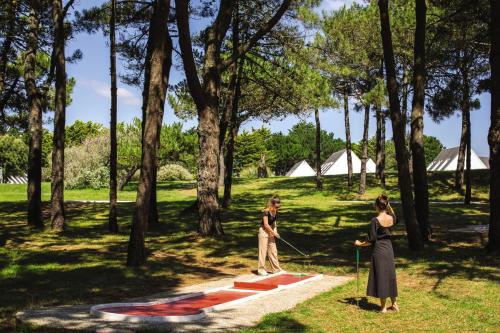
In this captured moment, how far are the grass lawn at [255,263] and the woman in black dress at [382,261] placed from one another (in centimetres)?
31

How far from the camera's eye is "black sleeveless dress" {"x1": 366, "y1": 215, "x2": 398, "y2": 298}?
8.26 m

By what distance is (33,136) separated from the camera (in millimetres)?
18453

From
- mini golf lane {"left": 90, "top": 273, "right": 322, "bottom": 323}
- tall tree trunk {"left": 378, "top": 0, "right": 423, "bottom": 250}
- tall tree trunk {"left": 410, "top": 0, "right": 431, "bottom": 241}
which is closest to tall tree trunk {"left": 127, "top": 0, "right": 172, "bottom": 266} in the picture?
mini golf lane {"left": 90, "top": 273, "right": 322, "bottom": 323}

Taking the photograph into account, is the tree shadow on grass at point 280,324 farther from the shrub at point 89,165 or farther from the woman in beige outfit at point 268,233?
the shrub at point 89,165

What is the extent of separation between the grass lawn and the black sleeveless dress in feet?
1.14

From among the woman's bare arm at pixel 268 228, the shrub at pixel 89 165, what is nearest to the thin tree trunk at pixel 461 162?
the shrub at pixel 89 165

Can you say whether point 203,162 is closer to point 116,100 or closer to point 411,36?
point 116,100

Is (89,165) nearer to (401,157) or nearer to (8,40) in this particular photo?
(8,40)

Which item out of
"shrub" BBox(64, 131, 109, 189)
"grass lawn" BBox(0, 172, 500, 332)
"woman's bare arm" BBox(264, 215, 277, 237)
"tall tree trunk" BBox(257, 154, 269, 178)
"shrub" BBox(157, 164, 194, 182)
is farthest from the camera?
"tall tree trunk" BBox(257, 154, 269, 178)

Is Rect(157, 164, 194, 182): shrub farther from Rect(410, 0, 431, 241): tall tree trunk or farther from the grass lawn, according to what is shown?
Rect(410, 0, 431, 241): tall tree trunk

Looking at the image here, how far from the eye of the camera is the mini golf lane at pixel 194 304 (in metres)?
7.32

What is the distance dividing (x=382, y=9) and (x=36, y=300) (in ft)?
36.7

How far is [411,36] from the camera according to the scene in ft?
104

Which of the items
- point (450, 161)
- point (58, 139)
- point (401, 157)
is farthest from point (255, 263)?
point (450, 161)
